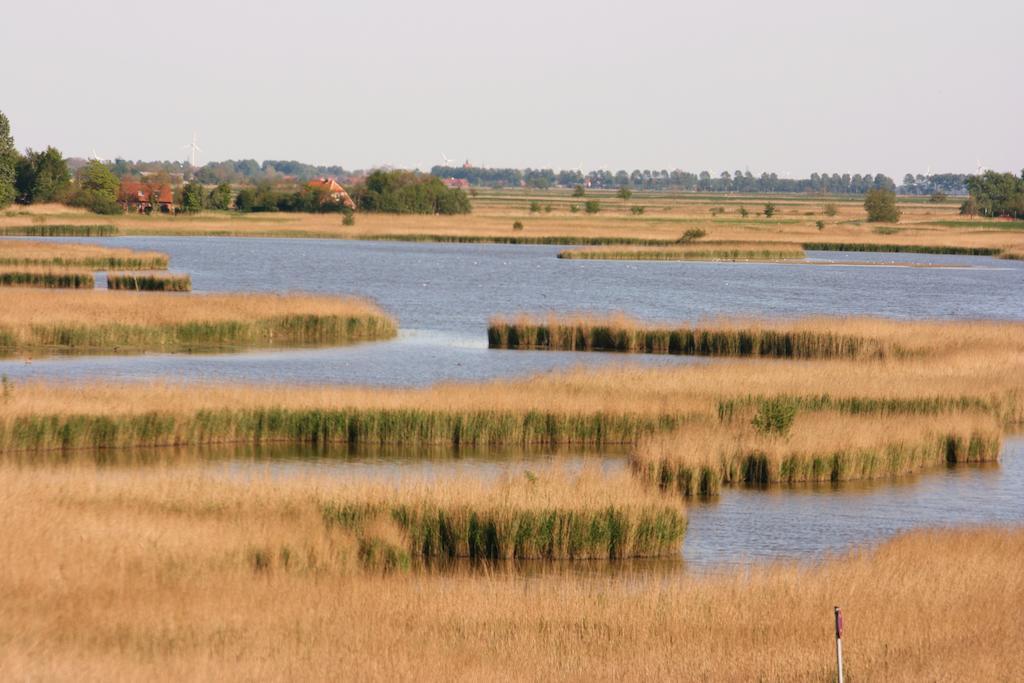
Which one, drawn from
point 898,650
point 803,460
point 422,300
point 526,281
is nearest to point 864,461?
A: point 803,460

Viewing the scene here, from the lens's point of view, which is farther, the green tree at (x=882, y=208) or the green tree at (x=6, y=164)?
the green tree at (x=882, y=208)

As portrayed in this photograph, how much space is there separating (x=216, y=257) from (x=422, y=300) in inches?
1163

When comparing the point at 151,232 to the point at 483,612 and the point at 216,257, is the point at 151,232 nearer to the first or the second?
the point at 216,257

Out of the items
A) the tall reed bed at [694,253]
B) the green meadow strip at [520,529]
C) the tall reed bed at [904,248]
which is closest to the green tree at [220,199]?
the tall reed bed at [694,253]

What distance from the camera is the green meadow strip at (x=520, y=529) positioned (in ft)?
62.5

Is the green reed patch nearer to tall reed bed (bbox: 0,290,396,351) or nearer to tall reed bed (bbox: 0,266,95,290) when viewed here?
tall reed bed (bbox: 0,290,396,351)

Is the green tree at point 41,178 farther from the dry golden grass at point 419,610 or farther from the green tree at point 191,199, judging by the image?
the dry golden grass at point 419,610

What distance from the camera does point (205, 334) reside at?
1645 inches

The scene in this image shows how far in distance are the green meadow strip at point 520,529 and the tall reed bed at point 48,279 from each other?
38398 millimetres

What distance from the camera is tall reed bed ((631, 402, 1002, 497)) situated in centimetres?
2381

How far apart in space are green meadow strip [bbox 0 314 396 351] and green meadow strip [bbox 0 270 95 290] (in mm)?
14152

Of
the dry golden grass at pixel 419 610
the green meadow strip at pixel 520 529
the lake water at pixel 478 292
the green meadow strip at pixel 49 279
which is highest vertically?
the green meadow strip at pixel 49 279

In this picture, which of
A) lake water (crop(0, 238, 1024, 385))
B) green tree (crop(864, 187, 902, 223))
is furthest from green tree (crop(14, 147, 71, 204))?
green tree (crop(864, 187, 902, 223))

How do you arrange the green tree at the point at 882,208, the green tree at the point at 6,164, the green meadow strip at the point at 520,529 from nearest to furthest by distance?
the green meadow strip at the point at 520,529 → the green tree at the point at 6,164 → the green tree at the point at 882,208
